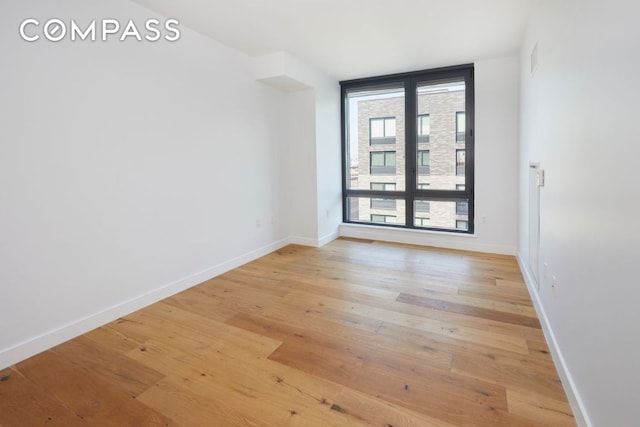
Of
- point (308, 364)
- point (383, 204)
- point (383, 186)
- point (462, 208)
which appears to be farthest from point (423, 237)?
point (308, 364)

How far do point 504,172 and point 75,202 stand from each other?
4.55 meters

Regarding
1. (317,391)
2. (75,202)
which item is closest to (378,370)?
(317,391)

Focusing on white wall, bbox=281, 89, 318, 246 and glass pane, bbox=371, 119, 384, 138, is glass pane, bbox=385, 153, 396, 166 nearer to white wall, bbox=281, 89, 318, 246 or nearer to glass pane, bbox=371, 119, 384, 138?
glass pane, bbox=371, 119, 384, 138

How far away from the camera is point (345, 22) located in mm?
→ 3105

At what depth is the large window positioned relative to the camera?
14.9ft

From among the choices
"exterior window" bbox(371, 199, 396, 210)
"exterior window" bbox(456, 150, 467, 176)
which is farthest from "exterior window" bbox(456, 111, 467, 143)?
"exterior window" bbox(371, 199, 396, 210)

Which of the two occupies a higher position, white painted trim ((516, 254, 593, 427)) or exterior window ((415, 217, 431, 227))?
exterior window ((415, 217, 431, 227))

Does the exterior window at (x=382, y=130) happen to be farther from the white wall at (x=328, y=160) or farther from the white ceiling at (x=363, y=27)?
the white ceiling at (x=363, y=27)

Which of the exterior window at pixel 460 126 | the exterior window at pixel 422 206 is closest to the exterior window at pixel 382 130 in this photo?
the exterior window at pixel 460 126

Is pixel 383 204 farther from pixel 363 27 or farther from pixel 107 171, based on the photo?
pixel 107 171

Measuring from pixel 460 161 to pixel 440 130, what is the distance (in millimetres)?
525

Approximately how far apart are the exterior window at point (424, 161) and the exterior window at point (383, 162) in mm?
394

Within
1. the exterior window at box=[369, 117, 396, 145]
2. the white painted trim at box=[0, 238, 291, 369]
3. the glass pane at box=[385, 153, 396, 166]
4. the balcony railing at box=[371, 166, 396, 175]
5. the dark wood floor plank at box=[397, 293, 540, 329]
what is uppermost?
the exterior window at box=[369, 117, 396, 145]

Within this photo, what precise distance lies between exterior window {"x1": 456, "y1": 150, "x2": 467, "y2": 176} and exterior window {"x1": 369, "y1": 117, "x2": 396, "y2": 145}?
0.96 metres
